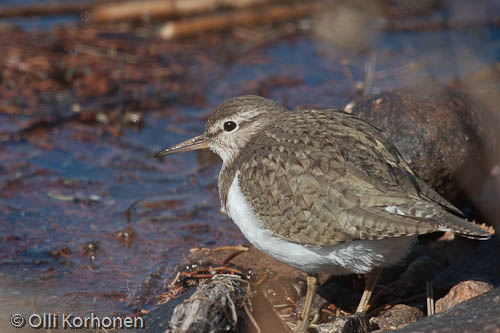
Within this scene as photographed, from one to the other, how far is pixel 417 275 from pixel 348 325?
1218 millimetres

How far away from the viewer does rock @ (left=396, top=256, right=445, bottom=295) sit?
5824mm

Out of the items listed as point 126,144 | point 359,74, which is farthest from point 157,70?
point 359,74

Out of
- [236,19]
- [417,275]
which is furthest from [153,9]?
[417,275]

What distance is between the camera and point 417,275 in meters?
5.86

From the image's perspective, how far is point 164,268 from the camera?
6.48m

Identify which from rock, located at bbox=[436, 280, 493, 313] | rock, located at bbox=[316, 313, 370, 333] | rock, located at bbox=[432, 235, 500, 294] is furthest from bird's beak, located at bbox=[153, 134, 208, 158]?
rock, located at bbox=[436, 280, 493, 313]

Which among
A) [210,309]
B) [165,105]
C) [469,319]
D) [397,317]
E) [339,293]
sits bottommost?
[339,293]

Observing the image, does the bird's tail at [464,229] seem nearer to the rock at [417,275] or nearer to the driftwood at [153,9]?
the rock at [417,275]

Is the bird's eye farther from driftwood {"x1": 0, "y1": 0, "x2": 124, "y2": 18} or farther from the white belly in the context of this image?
driftwood {"x1": 0, "y1": 0, "x2": 124, "y2": 18}

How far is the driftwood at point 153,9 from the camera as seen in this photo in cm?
1174

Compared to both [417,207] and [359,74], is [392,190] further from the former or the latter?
[359,74]

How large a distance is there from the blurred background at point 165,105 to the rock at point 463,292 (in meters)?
1.12

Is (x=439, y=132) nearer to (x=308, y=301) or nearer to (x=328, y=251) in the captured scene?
(x=328, y=251)

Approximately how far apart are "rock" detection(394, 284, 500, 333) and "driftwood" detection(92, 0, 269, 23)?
8178 millimetres
